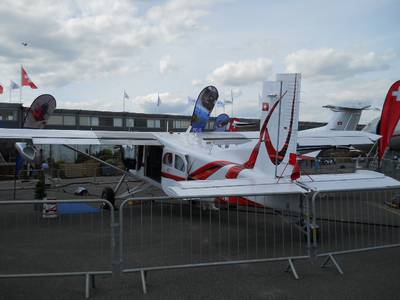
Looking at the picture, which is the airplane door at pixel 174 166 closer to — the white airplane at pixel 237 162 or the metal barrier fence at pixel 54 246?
the white airplane at pixel 237 162

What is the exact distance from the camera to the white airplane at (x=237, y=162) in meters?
6.10

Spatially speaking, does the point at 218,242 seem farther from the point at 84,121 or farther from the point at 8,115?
the point at 84,121

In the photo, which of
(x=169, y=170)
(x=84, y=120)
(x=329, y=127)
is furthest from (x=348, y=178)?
(x=84, y=120)

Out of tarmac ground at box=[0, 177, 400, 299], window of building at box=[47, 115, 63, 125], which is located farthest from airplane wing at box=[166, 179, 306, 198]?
window of building at box=[47, 115, 63, 125]

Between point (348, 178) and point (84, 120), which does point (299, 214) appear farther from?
point (84, 120)

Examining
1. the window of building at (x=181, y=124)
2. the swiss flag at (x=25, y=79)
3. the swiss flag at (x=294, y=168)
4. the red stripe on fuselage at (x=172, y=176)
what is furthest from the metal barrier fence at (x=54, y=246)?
the window of building at (x=181, y=124)

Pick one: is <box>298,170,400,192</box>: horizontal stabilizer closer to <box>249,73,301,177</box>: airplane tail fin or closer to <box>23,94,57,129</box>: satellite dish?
<box>249,73,301,177</box>: airplane tail fin

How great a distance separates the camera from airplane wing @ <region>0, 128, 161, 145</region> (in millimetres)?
10695

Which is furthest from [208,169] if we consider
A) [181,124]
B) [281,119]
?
[181,124]

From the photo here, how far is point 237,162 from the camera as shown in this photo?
9.67 metres

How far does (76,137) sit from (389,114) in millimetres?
10724

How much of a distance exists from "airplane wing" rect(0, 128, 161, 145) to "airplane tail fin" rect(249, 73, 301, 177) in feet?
16.5

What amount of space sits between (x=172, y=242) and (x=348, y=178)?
337 centimetres

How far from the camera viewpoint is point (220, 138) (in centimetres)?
1410
